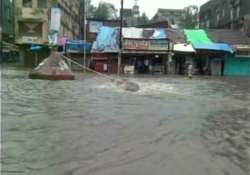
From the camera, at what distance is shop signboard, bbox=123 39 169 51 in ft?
166

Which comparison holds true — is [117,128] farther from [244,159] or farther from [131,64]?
[131,64]

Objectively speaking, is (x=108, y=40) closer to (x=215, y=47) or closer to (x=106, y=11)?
(x=215, y=47)

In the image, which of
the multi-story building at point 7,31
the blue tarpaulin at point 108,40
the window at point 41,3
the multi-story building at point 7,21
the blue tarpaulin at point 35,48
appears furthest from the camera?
the window at point 41,3

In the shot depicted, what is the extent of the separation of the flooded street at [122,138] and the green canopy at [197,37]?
34.8 meters

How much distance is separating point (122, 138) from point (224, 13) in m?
62.6

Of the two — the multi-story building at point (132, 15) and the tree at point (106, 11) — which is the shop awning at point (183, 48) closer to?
the multi-story building at point (132, 15)

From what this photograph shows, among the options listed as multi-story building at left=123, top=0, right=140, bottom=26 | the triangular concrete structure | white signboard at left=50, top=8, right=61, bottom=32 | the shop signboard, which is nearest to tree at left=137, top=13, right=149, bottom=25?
multi-story building at left=123, top=0, right=140, bottom=26

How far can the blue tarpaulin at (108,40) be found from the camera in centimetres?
5176

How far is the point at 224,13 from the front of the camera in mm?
70812

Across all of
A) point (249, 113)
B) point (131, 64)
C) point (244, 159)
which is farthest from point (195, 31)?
point (244, 159)

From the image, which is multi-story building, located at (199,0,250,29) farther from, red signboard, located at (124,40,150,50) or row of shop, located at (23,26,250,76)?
red signboard, located at (124,40,150,50)

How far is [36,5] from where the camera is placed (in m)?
64.7

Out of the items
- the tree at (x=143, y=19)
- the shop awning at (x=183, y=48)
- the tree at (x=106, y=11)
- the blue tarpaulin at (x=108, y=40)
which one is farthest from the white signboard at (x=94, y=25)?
the tree at (x=143, y=19)

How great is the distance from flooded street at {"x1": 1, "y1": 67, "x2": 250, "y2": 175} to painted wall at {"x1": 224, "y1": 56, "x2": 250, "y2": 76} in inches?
1384
